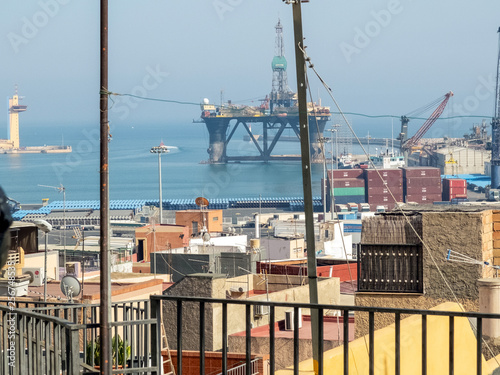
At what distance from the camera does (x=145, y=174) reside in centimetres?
11544

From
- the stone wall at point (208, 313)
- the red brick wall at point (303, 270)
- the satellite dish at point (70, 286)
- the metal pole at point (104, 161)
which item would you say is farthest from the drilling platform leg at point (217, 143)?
the metal pole at point (104, 161)

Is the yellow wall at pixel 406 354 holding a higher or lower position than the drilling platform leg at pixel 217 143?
lower

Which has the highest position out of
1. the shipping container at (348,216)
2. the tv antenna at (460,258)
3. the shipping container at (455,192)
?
the shipping container at (455,192)

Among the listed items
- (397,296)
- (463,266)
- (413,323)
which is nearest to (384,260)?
(397,296)

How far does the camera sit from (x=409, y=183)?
8131 cm

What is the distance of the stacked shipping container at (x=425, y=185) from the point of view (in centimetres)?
8006

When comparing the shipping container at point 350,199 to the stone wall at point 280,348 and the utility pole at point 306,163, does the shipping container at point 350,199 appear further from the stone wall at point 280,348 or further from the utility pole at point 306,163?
the utility pole at point 306,163

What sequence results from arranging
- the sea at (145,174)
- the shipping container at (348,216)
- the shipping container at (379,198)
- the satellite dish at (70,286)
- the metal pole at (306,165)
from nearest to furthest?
the metal pole at (306,165), the satellite dish at (70,286), the shipping container at (348,216), the shipping container at (379,198), the sea at (145,174)

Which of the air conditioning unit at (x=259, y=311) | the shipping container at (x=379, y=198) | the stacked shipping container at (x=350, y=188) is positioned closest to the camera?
the air conditioning unit at (x=259, y=311)

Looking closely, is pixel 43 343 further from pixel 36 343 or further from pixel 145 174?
pixel 145 174

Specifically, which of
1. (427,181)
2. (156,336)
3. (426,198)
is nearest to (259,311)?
(156,336)

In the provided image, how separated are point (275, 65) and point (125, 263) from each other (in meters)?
108

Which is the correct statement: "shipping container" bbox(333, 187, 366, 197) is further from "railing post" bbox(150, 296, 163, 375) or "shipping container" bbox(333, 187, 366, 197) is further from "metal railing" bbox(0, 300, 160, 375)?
"railing post" bbox(150, 296, 163, 375)

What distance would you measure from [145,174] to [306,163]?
11305 centimetres
